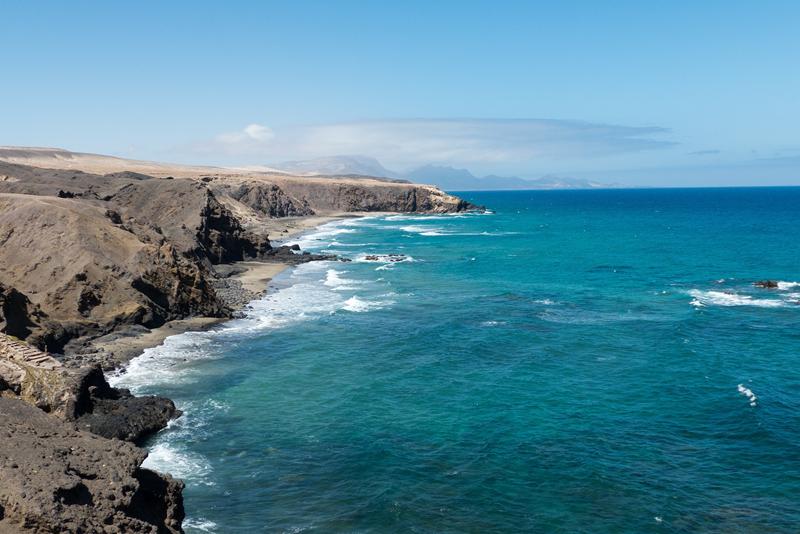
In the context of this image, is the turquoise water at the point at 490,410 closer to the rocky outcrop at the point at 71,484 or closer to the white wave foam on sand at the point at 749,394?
the white wave foam on sand at the point at 749,394

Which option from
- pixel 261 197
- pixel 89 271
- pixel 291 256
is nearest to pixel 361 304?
pixel 89 271

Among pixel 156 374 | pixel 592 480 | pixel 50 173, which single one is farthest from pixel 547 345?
pixel 50 173

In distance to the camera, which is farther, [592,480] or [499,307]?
[499,307]

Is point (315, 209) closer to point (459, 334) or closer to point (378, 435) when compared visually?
point (459, 334)

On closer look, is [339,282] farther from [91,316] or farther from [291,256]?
[91,316]

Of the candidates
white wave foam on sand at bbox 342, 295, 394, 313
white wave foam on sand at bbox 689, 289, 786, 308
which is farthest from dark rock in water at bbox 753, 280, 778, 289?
white wave foam on sand at bbox 342, 295, 394, 313

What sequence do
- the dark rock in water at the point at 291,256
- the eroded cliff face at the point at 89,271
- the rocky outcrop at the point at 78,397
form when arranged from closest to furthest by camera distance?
the rocky outcrop at the point at 78,397, the eroded cliff face at the point at 89,271, the dark rock in water at the point at 291,256

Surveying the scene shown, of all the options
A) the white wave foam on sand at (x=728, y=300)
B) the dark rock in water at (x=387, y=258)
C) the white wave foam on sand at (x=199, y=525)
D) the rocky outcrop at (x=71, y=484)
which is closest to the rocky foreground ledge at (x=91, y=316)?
the rocky outcrop at (x=71, y=484)
